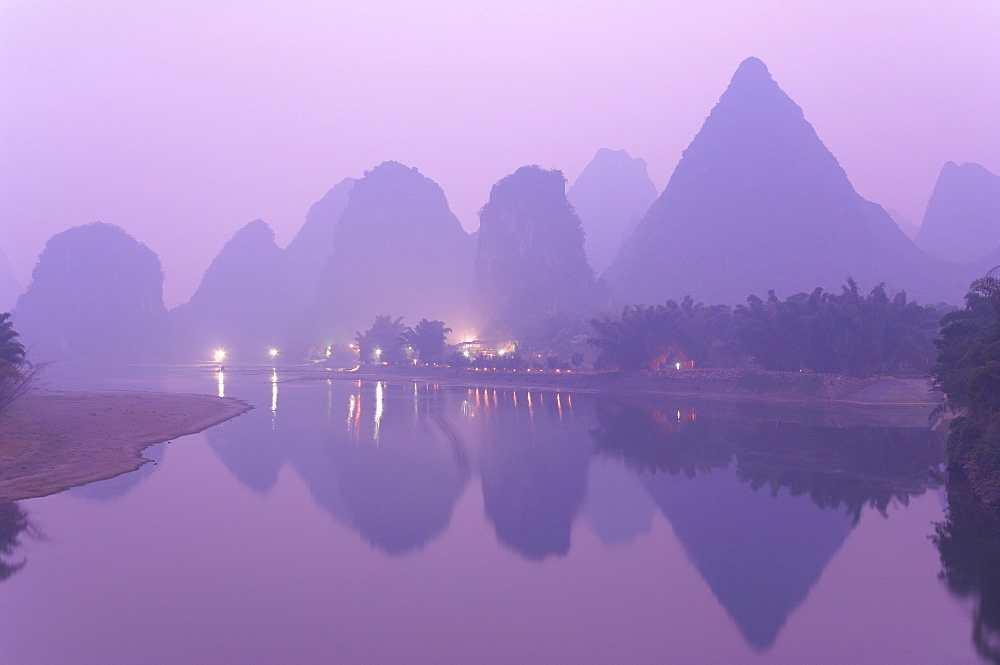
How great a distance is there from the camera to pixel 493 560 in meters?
16.8

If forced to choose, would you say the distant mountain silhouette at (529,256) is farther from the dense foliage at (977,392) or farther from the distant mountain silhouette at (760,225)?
the dense foliage at (977,392)

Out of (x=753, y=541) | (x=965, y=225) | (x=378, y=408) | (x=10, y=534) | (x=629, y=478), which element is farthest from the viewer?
(x=965, y=225)

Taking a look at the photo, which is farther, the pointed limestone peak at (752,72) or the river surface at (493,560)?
the pointed limestone peak at (752,72)

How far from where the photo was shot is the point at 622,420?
46.2 m

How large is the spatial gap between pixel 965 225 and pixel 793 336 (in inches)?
6303

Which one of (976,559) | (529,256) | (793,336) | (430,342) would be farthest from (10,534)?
(529,256)

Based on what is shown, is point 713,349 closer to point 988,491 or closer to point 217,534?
point 988,491

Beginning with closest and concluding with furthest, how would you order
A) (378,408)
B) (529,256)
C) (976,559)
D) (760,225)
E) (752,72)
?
(976,559)
(378,408)
(760,225)
(529,256)
(752,72)

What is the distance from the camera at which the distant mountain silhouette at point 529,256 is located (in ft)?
490

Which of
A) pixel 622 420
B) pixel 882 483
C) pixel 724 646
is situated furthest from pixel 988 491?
pixel 622 420

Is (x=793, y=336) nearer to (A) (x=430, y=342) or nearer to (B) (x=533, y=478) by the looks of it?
(B) (x=533, y=478)

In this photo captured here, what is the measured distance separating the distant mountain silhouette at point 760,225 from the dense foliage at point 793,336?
190 feet

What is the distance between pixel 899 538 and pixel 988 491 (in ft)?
16.3

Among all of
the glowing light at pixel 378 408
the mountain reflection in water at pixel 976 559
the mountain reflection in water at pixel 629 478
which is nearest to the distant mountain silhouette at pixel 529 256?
the glowing light at pixel 378 408
